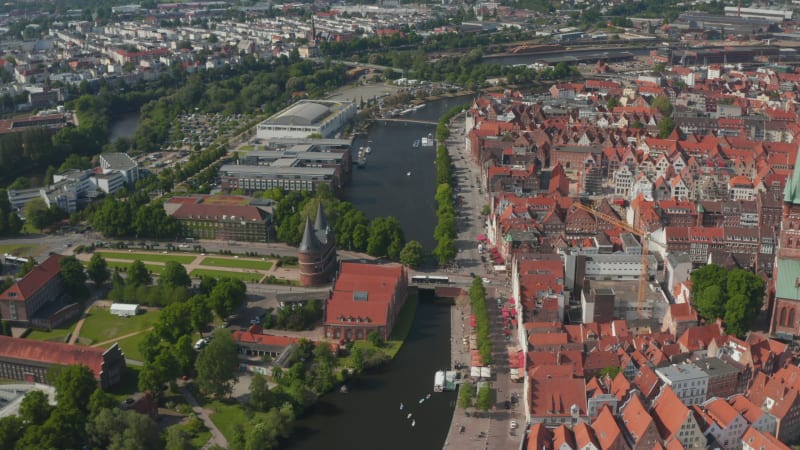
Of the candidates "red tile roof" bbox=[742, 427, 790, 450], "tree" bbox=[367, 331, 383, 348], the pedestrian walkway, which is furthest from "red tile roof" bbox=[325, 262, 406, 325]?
"red tile roof" bbox=[742, 427, 790, 450]

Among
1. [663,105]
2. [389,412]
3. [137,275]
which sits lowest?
[389,412]

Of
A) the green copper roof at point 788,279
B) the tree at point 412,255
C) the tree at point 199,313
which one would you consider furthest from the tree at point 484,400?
the green copper roof at point 788,279

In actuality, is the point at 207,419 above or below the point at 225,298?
below

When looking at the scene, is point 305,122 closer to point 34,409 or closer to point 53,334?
point 53,334

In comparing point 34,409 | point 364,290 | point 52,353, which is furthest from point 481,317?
point 34,409

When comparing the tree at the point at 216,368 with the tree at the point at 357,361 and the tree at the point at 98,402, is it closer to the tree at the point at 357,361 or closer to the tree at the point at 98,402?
the tree at the point at 98,402

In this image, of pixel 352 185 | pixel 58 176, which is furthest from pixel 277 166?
pixel 58 176

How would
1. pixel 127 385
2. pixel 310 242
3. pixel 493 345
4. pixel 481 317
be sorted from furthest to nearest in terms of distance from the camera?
pixel 310 242 → pixel 481 317 → pixel 493 345 → pixel 127 385
